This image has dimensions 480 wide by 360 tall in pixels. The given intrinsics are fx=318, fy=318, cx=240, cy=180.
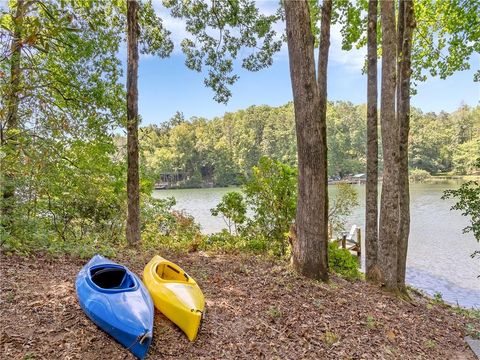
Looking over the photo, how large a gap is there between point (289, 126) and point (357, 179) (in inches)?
454

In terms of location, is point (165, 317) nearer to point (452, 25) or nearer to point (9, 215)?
point (9, 215)

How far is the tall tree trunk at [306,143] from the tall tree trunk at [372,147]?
1.55 meters

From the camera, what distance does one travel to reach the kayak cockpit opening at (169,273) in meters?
3.71

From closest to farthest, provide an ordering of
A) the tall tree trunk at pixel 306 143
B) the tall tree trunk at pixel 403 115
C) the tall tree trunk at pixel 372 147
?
the tall tree trunk at pixel 306 143 < the tall tree trunk at pixel 403 115 < the tall tree trunk at pixel 372 147

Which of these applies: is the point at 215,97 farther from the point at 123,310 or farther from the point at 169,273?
the point at 123,310

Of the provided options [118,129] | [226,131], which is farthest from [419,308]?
[226,131]

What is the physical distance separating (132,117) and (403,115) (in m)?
4.80

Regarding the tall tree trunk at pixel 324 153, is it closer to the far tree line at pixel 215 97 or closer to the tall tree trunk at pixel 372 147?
the far tree line at pixel 215 97

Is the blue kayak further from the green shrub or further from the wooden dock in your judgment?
the wooden dock

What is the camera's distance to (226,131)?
1989 inches

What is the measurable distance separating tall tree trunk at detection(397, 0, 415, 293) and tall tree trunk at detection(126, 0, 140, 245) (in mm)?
4656

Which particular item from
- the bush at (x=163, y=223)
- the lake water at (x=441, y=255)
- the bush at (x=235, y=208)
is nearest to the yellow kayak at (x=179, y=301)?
the bush at (x=235, y=208)

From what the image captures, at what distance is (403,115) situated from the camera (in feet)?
17.6

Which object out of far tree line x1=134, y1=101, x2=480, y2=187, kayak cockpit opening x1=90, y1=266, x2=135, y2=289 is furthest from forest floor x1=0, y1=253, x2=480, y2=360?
far tree line x1=134, y1=101, x2=480, y2=187
